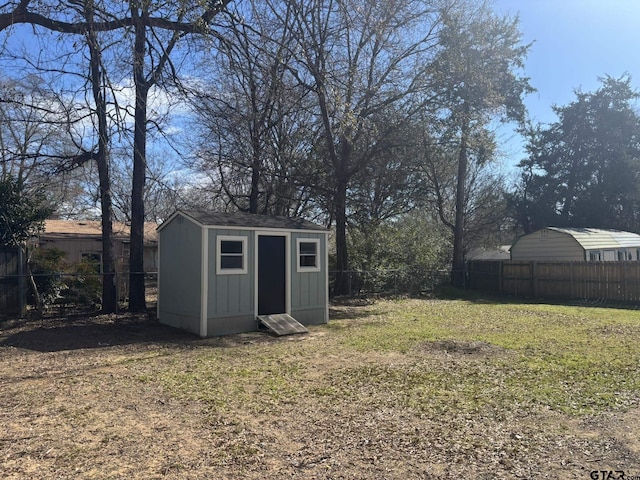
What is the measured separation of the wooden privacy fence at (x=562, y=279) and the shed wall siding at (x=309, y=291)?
11384 millimetres

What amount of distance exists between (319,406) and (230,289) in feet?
17.7

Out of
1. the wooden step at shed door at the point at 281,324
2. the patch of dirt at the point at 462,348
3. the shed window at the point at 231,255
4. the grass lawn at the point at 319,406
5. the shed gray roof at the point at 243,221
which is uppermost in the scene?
the shed gray roof at the point at 243,221

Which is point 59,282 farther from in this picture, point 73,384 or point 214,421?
point 214,421

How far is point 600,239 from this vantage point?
21.8m

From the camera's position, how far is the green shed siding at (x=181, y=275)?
9.97 metres

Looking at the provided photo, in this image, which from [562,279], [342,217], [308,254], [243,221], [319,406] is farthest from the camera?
[562,279]

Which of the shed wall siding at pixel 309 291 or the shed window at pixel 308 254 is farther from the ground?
the shed window at pixel 308 254

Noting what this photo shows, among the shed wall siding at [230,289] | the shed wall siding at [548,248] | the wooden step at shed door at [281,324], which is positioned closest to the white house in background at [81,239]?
the shed wall siding at [230,289]

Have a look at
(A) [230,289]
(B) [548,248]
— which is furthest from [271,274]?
(B) [548,248]

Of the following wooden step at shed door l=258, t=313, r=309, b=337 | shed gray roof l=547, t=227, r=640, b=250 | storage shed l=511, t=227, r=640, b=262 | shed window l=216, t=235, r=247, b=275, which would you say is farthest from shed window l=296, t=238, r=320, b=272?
shed gray roof l=547, t=227, r=640, b=250

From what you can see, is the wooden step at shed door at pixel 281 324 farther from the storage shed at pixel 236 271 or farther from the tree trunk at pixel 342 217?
the tree trunk at pixel 342 217

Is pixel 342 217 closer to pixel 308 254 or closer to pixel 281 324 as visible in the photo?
Answer: pixel 308 254

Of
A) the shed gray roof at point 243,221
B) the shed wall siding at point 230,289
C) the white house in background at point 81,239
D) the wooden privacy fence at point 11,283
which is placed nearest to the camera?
the shed wall siding at point 230,289

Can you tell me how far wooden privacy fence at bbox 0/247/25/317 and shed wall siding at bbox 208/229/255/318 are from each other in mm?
4907
